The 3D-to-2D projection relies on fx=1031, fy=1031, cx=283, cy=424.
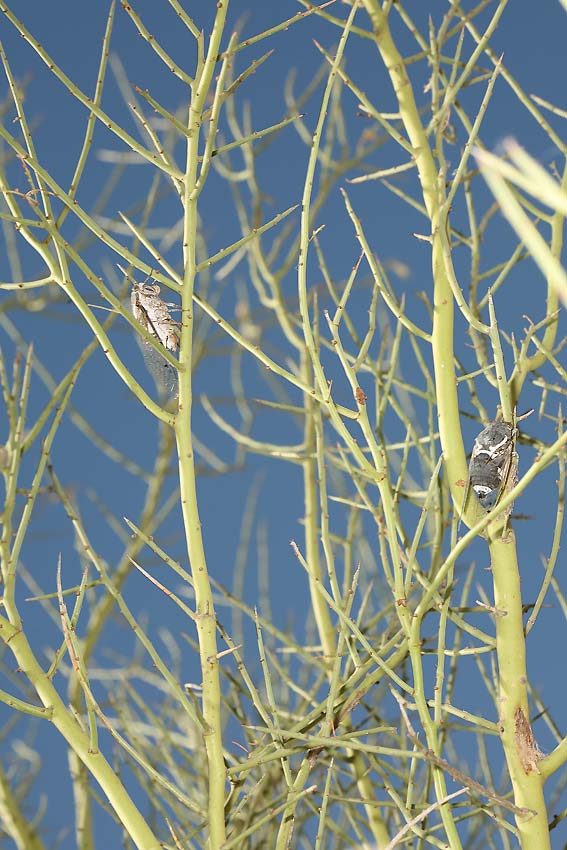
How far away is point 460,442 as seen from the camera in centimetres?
107

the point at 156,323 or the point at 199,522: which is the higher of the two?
the point at 156,323

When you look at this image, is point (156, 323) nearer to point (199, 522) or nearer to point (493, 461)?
point (199, 522)

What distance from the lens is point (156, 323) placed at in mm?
1044

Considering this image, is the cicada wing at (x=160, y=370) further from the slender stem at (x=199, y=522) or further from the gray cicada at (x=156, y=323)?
the slender stem at (x=199, y=522)

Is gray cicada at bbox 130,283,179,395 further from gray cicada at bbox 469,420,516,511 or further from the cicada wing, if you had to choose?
gray cicada at bbox 469,420,516,511

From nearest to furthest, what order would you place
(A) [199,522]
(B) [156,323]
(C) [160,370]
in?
(A) [199,522]
(B) [156,323]
(C) [160,370]

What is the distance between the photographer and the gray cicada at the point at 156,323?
1.03 metres

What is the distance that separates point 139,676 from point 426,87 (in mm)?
1329

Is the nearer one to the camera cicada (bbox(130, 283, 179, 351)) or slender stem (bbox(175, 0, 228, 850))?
slender stem (bbox(175, 0, 228, 850))

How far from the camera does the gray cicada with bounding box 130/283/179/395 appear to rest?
1031mm

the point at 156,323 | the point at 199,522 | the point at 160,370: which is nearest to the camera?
the point at 199,522

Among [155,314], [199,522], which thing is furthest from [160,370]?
[199,522]

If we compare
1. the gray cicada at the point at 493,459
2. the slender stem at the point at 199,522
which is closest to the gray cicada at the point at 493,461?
the gray cicada at the point at 493,459

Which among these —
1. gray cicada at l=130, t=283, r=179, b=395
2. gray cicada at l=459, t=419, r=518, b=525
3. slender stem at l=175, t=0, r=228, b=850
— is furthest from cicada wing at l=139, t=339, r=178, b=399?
gray cicada at l=459, t=419, r=518, b=525
